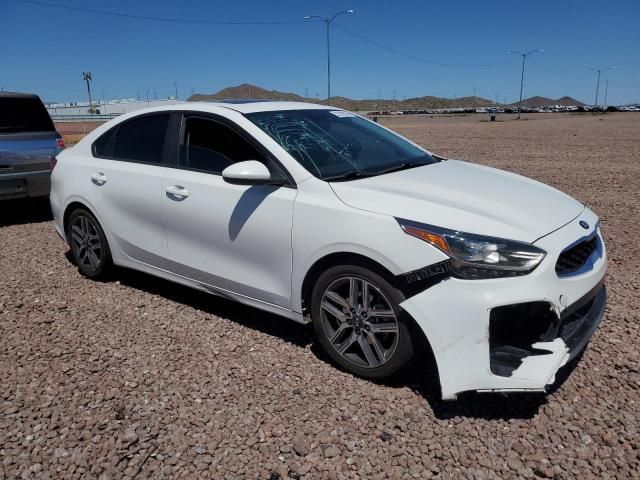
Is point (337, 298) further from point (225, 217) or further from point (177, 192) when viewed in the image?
point (177, 192)

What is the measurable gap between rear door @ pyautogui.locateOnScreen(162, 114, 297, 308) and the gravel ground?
19.6 inches

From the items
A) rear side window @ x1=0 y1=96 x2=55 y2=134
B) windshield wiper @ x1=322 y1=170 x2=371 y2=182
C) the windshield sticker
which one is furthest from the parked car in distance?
windshield wiper @ x1=322 y1=170 x2=371 y2=182

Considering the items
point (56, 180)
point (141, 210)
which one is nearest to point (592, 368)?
point (141, 210)

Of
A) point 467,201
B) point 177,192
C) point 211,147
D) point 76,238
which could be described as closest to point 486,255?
point 467,201

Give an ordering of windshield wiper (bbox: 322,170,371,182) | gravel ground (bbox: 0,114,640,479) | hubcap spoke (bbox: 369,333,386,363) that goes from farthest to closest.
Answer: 1. windshield wiper (bbox: 322,170,371,182)
2. hubcap spoke (bbox: 369,333,386,363)
3. gravel ground (bbox: 0,114,640,479)

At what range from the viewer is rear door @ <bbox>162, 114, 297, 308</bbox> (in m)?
3.38

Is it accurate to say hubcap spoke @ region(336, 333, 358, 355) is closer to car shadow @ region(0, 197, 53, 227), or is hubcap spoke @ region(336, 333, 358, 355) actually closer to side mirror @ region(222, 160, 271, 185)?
side mirror @ region(222, 160, 271, 185)

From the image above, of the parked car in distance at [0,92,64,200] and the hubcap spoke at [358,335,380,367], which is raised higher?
the parked car in distance at [0,92,64,200]

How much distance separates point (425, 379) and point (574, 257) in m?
1.14

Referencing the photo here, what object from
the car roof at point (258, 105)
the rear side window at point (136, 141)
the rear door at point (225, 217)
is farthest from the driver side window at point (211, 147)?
the rear side window at point (136, 141)

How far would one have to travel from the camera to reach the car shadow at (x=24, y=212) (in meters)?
8.02

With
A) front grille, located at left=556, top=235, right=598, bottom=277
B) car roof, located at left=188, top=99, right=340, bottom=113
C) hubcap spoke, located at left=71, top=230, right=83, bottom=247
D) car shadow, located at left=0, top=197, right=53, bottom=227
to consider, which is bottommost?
car shadow, located at left=0, top=197, right=53, bottom=227

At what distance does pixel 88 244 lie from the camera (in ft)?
16.2

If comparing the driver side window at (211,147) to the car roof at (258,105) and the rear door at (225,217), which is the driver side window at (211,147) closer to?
the rear door at (225,217)
